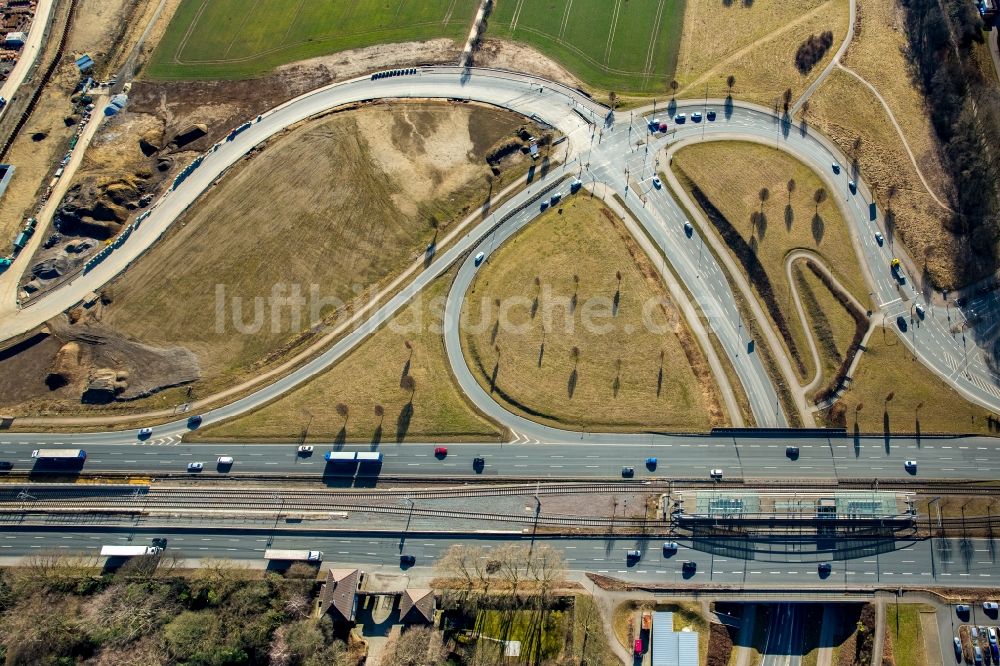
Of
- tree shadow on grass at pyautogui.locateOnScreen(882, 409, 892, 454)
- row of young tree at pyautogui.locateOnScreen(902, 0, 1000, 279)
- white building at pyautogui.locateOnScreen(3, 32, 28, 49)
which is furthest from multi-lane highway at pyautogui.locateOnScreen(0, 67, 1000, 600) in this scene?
white building at pyautogui.locateOnScreen(3, 32, 28, 49)

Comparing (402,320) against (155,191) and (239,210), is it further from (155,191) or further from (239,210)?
(155,191)

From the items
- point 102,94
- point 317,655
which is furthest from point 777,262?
point 102,94

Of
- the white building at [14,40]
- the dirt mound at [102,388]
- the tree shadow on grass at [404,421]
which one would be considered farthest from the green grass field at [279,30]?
the tree shadow on grass at [404,421]

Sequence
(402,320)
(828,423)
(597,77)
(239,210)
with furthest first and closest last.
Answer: (597,77) < (239,210) < (402,320) < (828,423)

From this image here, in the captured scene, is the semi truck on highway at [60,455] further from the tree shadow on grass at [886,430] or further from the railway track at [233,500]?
the tree shadow on grass at [886,430]

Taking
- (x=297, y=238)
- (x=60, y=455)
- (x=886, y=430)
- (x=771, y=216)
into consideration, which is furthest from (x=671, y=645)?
(x=60, y=455)

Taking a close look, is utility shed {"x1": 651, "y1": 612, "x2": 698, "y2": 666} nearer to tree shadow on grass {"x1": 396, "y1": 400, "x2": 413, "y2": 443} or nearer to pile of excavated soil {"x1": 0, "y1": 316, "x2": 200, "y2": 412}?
tree shadow on grass {"x1": 396, "y1": 400, "x2": 413, "y2": 443}

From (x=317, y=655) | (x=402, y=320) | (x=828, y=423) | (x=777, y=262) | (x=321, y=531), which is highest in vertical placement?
(x=777, y=262)
